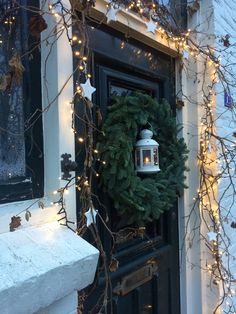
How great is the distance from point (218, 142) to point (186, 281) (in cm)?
103

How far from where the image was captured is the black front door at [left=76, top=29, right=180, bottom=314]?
181 centimetres

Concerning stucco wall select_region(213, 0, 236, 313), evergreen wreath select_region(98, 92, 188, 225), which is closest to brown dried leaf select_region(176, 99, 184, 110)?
stucco wall select_region(213, 0, 236, 313)

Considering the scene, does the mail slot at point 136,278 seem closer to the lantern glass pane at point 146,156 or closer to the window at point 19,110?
the lantern glass pane at point 146,156

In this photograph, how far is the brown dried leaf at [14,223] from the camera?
1.25 metres

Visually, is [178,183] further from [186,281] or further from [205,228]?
[186,281]

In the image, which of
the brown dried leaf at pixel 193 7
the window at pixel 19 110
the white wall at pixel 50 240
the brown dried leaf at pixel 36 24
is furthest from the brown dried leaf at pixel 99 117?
the brown dried leaf at pixel 193 7

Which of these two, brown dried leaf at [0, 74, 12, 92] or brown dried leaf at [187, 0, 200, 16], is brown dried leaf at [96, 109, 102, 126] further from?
brown dried leaf at [187, 0, 200, 16]

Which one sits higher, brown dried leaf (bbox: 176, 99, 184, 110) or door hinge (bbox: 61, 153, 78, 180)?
brown dried leaf (bbox: 176, 99, 184, 110)

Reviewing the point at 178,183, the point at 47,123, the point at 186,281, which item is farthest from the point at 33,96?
the point at 186,281

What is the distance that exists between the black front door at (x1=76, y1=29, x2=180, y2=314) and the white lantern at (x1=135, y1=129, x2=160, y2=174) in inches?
9.7

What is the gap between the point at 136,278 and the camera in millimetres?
2061

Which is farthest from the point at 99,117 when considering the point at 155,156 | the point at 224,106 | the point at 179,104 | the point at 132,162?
the point at 224,106

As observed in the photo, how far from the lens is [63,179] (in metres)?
1.46

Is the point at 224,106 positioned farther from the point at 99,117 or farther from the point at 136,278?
the point at 136,278
